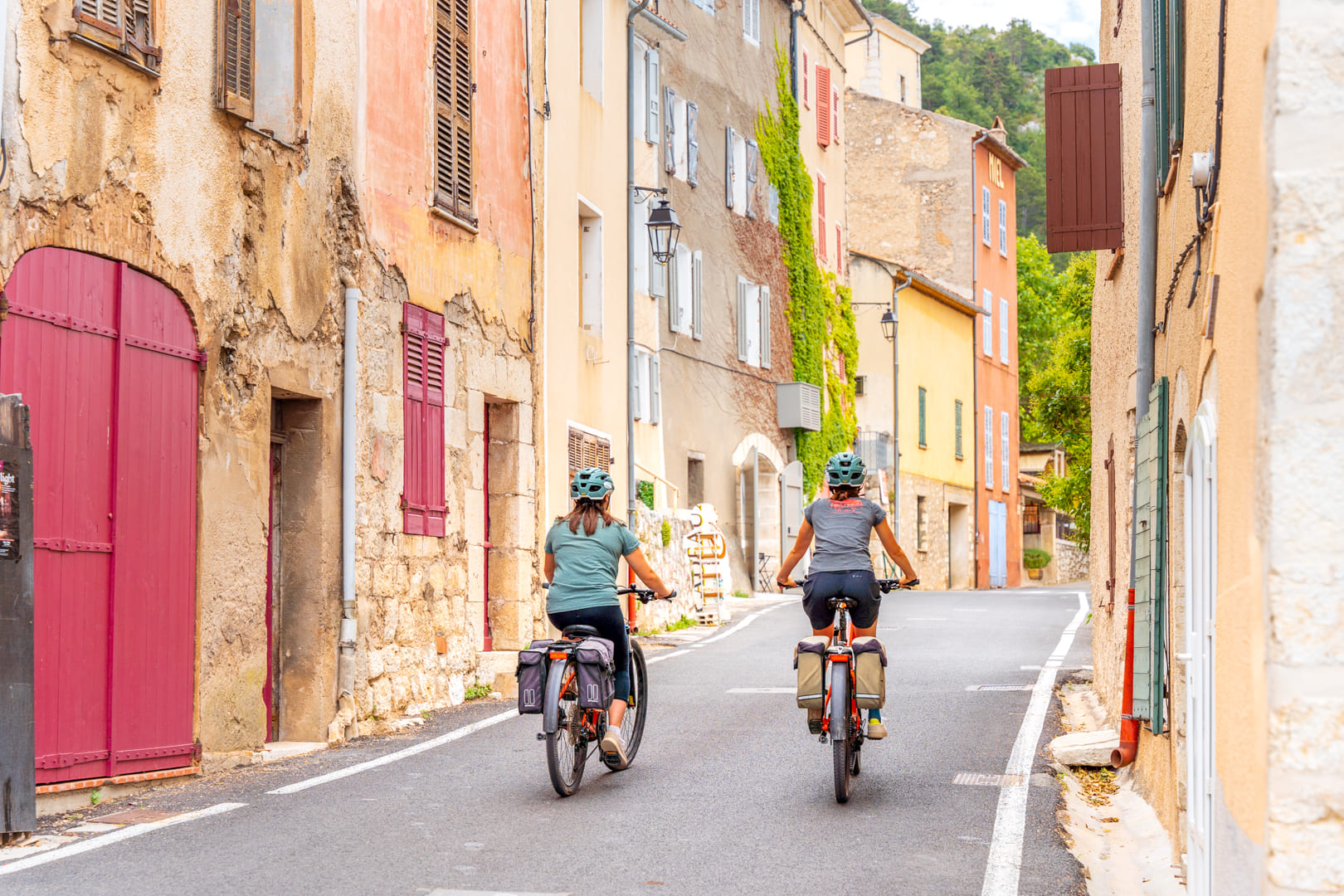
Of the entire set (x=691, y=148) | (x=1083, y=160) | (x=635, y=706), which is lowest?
(x=635, y=706)

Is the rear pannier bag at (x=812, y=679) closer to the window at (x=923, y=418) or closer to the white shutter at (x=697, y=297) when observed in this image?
the white shutter at (x=697, y=297)

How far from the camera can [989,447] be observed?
4809cm

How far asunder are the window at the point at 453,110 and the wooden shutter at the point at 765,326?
17.2m

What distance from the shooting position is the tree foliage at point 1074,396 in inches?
1067

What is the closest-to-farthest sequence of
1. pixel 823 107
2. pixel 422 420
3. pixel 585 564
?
pixel 585 564, pixel 422 420, pixel 823 107

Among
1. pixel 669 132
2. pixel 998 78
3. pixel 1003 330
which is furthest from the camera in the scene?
pixel 998 78

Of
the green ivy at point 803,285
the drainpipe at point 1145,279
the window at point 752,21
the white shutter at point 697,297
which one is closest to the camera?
the drainpipe at point 1145,279

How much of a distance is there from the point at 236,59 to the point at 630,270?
9.72m

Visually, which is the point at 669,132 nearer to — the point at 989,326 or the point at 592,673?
the point at 592,673

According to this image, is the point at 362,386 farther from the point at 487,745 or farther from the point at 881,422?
the point at 881,422

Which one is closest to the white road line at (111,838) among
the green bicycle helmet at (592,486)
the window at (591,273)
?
the green bicycle helmet at (592,486)

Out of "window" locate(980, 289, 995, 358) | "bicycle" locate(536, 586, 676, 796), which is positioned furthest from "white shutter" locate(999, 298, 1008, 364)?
"bicycle" locate(536, 586, 676, 796)

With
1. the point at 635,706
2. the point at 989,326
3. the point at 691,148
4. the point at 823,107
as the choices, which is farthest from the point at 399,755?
the point at 989,326

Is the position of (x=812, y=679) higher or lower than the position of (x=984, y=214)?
lower
